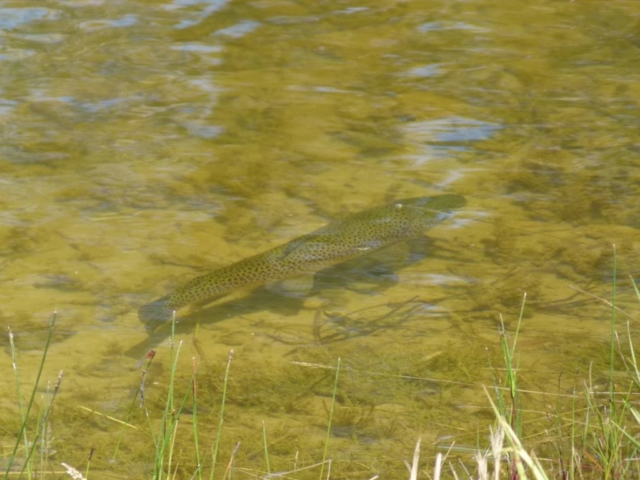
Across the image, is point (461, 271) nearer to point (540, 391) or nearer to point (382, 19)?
point (540, 391)

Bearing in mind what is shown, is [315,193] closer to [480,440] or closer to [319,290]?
[319,290]

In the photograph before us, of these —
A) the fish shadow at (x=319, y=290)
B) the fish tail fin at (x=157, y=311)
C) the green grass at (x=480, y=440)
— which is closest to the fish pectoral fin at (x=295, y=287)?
the fish shadow at (x=319, y=290)

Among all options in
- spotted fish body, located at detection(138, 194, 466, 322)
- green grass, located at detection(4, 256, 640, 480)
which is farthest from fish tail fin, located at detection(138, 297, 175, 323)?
green grass, located at detection(4, 256, 640, 480)

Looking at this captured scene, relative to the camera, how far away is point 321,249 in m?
5.42

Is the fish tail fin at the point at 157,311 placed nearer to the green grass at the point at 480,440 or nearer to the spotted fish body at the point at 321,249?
the spotted fish body at the point at 321,249

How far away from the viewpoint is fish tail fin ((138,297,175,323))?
473 cm

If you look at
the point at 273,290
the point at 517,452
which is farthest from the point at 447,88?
the point at 517,452

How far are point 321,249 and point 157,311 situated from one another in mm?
1171

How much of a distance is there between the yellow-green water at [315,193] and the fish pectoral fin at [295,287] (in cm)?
11

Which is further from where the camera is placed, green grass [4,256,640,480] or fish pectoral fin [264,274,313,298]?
fish pectoral fin [264,274,313,298]

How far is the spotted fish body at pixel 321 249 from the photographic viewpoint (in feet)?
16.1

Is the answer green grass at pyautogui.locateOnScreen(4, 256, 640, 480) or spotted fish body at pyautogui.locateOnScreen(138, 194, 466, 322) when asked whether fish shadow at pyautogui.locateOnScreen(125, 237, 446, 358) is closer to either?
spotted fish body at pyautogui.locateOnScreen(138, 194, 466, 322)

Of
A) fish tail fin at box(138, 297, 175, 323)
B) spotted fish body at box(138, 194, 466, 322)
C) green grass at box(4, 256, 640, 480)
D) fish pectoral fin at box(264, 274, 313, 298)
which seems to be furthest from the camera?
fish pectoral fin at box(264, 274, 313, 298)

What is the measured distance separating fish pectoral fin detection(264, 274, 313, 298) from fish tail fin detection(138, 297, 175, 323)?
2.61 ft
